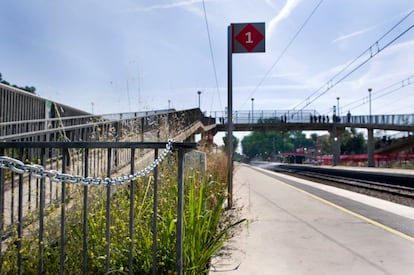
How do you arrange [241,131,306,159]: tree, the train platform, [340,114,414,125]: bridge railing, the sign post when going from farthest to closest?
[241,131,306,159]: tree < [340,114,414,125]: bridge railing < the sign post < the train platform

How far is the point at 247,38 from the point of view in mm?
8422

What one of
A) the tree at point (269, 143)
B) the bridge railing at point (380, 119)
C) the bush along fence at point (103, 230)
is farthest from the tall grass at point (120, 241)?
the tree at point (269, 143)

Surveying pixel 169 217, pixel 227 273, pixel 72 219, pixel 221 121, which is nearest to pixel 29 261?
pixel 72 219

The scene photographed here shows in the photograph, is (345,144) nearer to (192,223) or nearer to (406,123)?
(406,123)

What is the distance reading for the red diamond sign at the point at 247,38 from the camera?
827 centimetres

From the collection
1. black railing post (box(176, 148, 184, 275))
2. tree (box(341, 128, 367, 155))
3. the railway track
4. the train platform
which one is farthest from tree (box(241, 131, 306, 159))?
black railing post (box(176, 148, 184, 275))

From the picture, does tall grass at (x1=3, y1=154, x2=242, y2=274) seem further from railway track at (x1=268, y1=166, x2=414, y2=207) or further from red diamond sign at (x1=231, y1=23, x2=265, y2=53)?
railway track at (x1=268, y1=166, x2=414, y2=207)

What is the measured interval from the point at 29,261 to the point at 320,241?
3.95 metres

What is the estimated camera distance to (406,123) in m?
44.1

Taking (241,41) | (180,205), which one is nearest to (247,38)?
(241,41)

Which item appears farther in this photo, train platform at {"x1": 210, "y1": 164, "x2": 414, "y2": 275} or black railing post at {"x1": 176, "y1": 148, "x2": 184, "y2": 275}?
train platform at {"x1": 210, "y1": 164, "x2": 414, "y2": 275}

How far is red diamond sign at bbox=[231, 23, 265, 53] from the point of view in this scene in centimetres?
827

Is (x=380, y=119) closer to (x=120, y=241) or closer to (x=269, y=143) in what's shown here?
(x=120, y=241)

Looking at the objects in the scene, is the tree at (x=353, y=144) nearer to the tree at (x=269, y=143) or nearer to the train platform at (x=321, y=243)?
the tree at (x=269, y=143)
